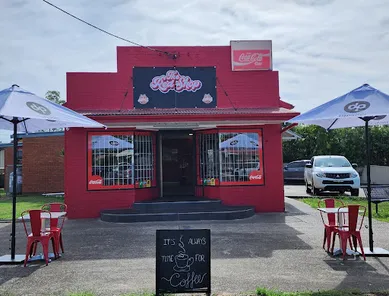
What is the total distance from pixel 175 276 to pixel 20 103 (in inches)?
158

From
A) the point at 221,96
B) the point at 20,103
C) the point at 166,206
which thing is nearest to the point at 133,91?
the point at 221,96

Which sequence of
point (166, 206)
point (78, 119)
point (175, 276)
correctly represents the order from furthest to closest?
point (166, 206) → point (78, 119) → point (175, 276)

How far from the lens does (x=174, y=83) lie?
1281 centimetres

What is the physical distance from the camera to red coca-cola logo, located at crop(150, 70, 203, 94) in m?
12.8

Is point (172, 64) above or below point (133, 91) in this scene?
above

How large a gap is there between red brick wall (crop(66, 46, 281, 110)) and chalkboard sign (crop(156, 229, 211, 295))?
815 centimetres

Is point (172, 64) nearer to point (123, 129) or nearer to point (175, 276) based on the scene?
point (123, 129)

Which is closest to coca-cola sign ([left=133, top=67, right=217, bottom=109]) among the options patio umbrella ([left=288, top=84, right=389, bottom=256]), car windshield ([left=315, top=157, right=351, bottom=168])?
patio umbrella ([left=288, top=84, right=389, bottom=256])

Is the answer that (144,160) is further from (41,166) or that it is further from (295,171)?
(295,171)

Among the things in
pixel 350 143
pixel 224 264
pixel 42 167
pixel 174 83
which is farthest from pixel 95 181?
pixel 350 143

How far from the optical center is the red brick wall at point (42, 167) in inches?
901

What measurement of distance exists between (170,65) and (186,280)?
910cm

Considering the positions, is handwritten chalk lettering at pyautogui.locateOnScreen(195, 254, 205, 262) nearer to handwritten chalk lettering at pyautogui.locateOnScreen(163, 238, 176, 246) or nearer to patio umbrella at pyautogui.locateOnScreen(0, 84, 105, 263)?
handwritten chalk lettering at pyautogui.locateOnScreen(163, 238, 176, 246)

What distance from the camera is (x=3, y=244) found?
28.2ft
